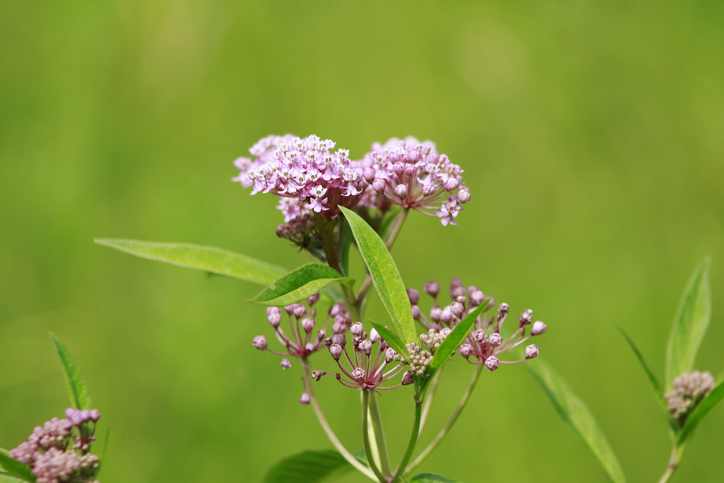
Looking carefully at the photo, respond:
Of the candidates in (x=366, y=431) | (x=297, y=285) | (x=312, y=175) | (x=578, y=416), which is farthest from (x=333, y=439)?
(x=578, y=416)

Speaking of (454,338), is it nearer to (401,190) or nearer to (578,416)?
(401,190)

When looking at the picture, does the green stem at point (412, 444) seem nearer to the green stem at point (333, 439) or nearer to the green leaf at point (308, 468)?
the green stem at point (333, 439)

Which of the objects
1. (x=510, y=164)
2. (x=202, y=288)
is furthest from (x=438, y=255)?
(x=202, y=288)

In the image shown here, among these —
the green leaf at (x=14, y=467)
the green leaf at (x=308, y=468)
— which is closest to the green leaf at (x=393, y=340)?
the green leaf at (x=308, y=468)

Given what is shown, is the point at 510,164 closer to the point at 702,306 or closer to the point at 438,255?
the point at 438,255

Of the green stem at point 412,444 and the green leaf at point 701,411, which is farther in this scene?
the green leaf at point 701,411
